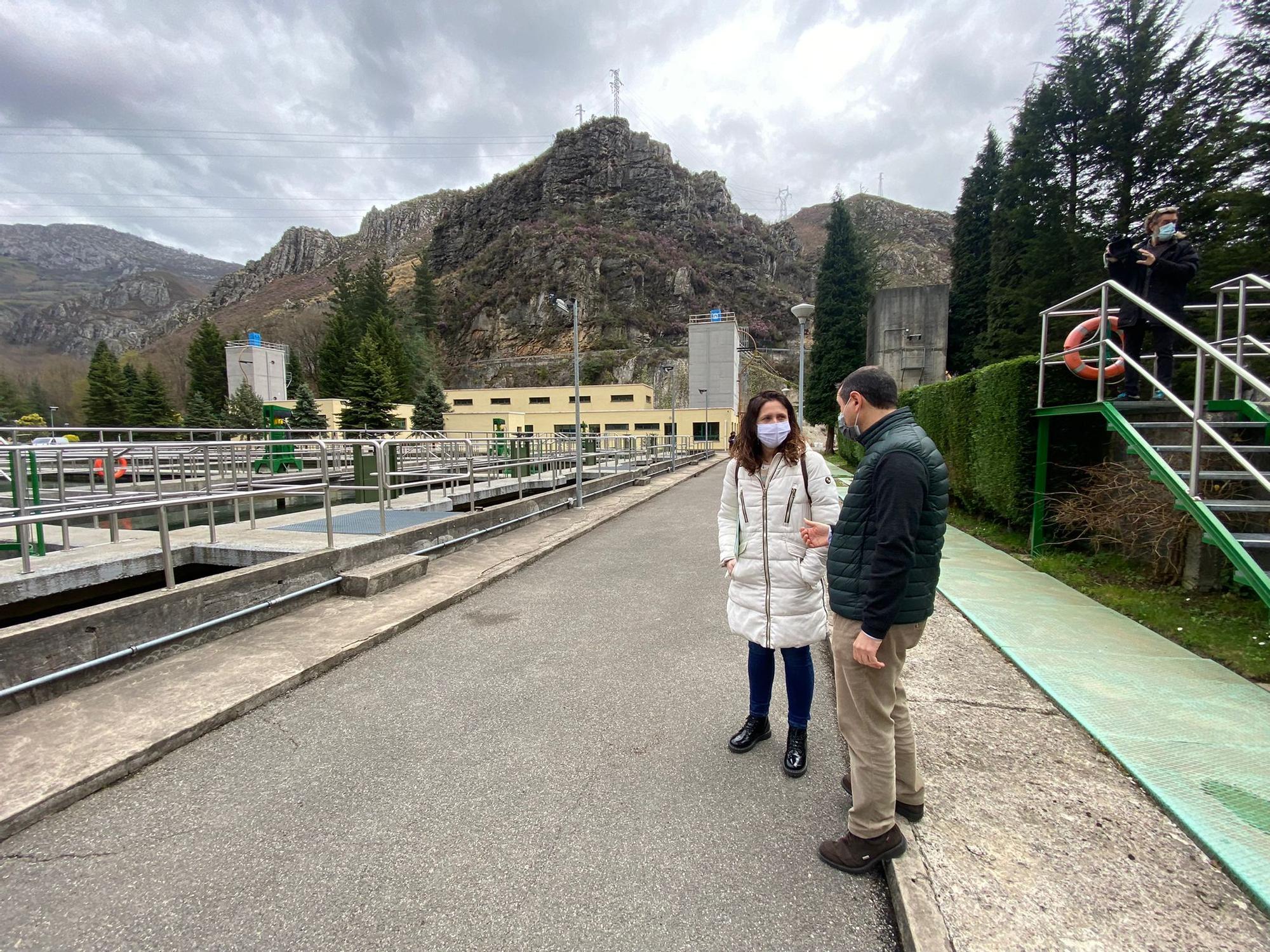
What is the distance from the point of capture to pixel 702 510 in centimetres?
1296

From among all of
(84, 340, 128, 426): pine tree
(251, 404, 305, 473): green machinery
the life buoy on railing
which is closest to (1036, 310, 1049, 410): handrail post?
the life buoy on railing

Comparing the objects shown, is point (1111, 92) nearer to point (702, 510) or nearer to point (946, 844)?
point (702, 510)

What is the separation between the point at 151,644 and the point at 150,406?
60386 millimetres

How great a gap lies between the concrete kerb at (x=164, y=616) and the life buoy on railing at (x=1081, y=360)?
26.4 ft

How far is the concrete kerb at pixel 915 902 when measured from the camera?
5.98ft

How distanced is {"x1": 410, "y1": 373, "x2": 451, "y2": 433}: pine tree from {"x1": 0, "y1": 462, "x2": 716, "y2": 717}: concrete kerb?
4533 centimetres

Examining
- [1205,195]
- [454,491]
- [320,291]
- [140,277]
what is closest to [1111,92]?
[1205,195]

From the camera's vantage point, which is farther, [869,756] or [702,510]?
[702,510]

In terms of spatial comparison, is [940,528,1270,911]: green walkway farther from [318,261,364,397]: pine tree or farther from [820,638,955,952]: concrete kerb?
[318,261,364,397]: pine tree

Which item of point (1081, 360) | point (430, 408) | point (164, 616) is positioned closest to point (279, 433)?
point (164, 616)

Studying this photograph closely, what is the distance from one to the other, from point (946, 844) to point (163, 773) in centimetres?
368

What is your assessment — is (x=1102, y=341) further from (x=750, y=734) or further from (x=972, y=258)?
(x=972, y=258)

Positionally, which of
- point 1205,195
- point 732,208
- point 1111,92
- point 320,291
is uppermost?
point 732,208

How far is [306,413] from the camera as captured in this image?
41.1 meters
